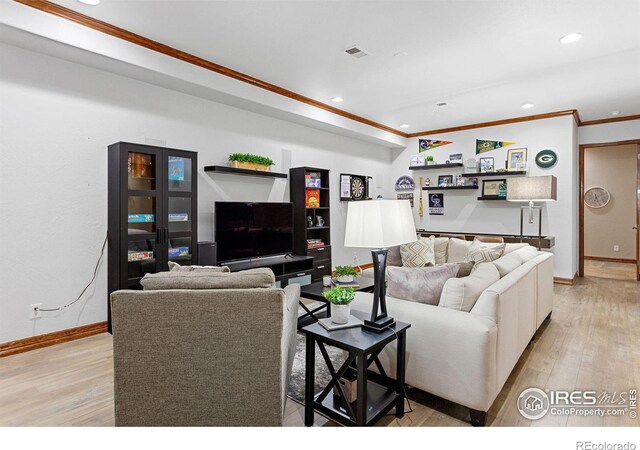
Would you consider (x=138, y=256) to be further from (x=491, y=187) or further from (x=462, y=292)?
(x=491, y=187)

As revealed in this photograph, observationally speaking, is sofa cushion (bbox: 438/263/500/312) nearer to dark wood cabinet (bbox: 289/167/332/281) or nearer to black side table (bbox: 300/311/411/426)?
black side table (bbox: 300/311/411/426)

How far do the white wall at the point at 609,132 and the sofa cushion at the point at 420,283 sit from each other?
17.8ft

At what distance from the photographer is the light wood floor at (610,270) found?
6156 millimetres

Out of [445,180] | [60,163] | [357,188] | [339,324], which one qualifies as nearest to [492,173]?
[445,180]

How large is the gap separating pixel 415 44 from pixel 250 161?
2.23 m

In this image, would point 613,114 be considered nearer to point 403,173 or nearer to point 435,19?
point 403,173

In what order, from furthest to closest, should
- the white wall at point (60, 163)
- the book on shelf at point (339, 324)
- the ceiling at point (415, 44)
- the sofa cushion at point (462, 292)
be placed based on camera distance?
1. the white wall at point (60, 163)
2. the ceiling at point (415, 44)
3. the sofa cushion at point (462, 292)
4. the book on shelf at point (339, 324)

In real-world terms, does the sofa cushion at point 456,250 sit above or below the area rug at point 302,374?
above

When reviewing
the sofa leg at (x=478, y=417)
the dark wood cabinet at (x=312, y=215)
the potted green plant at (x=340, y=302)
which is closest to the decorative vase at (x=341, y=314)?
the potted green plant at (x=340, y=302)

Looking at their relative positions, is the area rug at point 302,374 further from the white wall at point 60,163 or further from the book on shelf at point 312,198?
the book on shelf at point 312,198

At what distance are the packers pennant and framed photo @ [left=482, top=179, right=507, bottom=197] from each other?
56cm

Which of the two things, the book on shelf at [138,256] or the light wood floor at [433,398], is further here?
the book on shelf at [138,256]

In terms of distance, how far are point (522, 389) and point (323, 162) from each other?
4.23m

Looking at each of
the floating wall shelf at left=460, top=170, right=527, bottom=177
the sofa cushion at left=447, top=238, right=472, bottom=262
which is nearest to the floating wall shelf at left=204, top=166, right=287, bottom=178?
the sofa cushion at left=447, top=238, right=472, bottom=262
